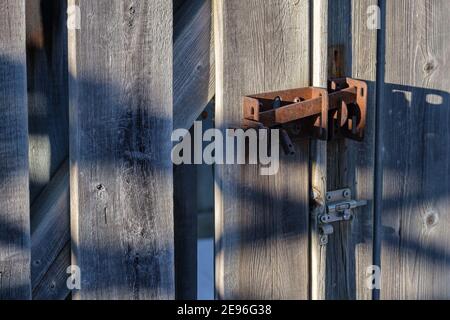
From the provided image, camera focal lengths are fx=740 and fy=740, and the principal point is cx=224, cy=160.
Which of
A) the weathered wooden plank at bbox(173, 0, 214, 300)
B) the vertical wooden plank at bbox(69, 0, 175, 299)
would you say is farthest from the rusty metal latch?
the vertical wooden plank at bbox(69, 0, 175, 299)

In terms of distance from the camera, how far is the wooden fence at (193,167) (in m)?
1.97

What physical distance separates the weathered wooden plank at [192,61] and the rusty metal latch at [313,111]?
141 millimetres

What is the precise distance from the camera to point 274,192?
2.31 metres

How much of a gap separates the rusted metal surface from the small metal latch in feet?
0.64

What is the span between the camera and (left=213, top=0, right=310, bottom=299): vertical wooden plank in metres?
2.17

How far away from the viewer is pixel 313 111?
2.25 m

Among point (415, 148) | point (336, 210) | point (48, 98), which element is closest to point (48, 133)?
point (48, 98)

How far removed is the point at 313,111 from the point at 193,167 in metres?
0.59

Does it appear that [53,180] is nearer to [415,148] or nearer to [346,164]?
[346,164]

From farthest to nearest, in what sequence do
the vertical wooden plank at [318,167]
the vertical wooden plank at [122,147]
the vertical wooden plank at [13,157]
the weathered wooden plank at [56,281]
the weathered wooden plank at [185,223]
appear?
the weathered wooden plank at [185,223] → the vertical wooden plank at [318,167] → the weathered wooden plank at [56,281] → the vertical wooden plank at [122,147] → the vertical wooden plank at [13,157]

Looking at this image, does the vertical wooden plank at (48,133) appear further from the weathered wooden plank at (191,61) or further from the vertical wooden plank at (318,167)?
the vertical wooden plank at (318,167)

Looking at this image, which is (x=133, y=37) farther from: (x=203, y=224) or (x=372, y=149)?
(x=203, y=224)

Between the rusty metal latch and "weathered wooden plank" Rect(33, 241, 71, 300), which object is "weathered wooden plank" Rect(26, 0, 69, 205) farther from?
the rusty metal latch

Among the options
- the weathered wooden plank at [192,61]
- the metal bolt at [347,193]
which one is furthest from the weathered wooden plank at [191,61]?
the metal bolt at [347,193]
